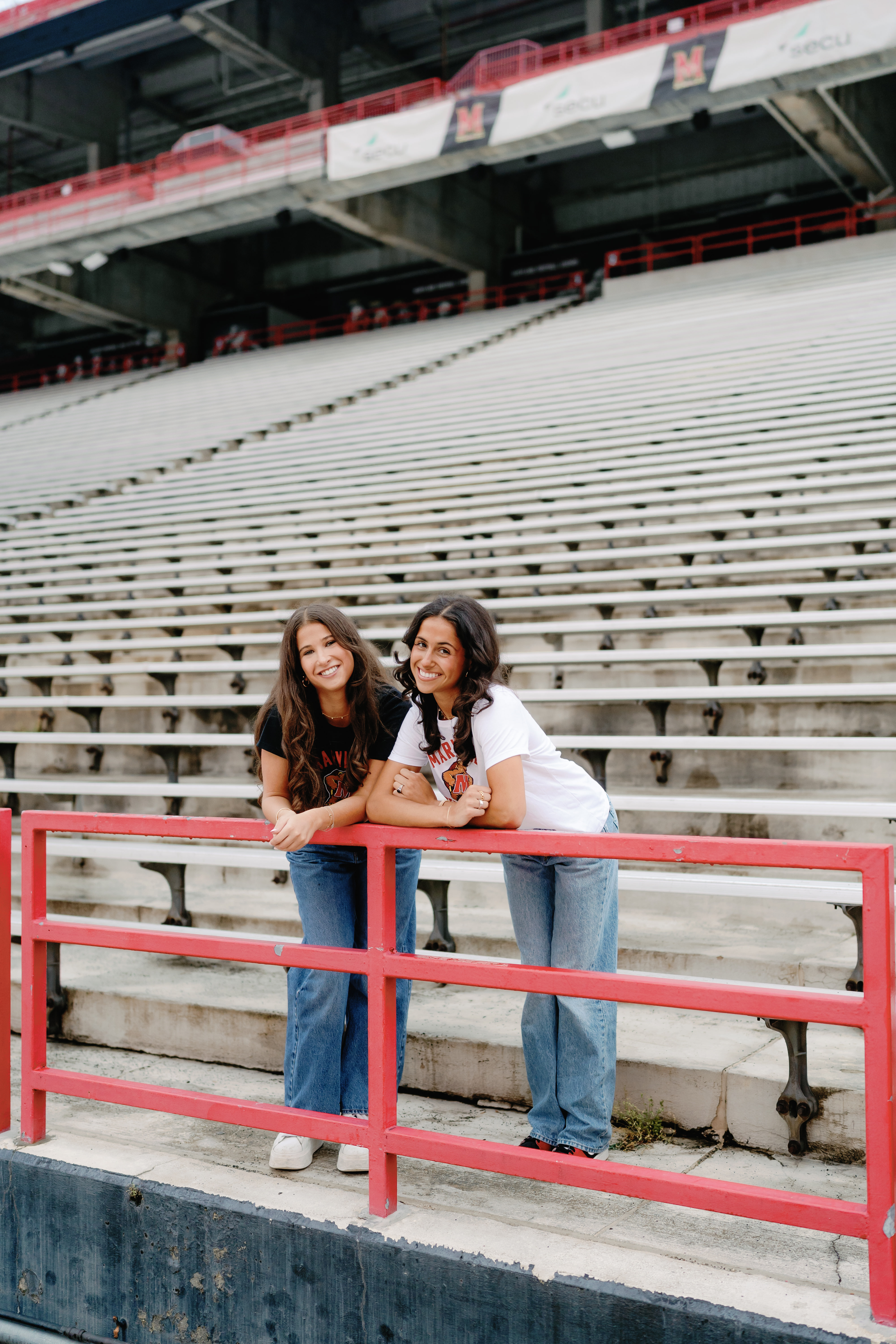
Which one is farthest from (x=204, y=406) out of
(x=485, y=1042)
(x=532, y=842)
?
(x=532, y=842)

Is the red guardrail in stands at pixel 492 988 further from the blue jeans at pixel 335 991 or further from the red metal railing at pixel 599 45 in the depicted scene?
the red metal railing at pixel 599 45

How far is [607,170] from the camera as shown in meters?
20.5

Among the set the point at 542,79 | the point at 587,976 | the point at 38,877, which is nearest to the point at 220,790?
the point at 38,877

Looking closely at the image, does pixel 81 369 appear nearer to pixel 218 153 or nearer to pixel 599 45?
pixel 218 153

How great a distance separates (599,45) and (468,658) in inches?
640

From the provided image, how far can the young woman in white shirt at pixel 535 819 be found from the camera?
227cm

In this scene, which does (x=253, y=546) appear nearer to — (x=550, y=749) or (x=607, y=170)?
(x=550, y=749)

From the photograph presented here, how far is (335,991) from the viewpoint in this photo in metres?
2.46

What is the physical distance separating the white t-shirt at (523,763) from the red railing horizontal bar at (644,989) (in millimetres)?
334

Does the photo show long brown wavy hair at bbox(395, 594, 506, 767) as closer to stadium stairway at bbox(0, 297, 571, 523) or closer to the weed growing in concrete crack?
the weed growing in concrete crack

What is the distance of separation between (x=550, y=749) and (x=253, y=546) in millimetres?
5322

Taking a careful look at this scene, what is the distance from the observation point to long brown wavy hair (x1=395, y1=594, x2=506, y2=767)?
2268 mm

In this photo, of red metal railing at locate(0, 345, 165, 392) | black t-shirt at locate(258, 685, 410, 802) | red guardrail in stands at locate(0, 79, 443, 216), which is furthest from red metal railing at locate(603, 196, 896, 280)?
black t-shirt at locate(258, 685, 410, 802)

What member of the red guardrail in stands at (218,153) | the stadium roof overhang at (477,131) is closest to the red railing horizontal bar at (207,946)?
the stadium roof overhang at (477,131)
